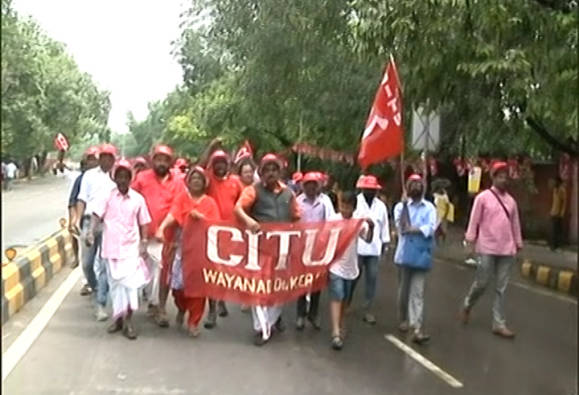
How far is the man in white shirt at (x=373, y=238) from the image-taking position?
29.2 ft

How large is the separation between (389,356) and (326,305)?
5.08 ft

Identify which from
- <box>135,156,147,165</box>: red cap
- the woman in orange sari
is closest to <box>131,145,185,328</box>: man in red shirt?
the woman in orange sari

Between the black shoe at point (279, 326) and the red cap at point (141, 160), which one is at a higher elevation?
the red cap at point (141, 160)

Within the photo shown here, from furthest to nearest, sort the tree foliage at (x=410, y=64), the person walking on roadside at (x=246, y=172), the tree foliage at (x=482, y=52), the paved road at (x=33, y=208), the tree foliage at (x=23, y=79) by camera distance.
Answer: the person walking on roadside at (x=246, y=172)
the tree foliage at (x=410, y=64)
the tree foliage at (x=482, y=52)
the paved road at (x=33, y=208)
the tree foliage at (x=23, y=79)

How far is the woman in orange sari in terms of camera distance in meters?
8.21

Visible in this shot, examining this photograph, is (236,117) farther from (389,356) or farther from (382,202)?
(389,356)

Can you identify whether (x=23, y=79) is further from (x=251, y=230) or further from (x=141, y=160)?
(x=141, y=160)

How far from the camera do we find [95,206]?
8.18m

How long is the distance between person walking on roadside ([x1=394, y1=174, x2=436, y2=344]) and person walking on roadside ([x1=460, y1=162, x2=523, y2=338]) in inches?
14.7

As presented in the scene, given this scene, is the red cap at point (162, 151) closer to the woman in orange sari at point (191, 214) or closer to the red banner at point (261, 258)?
the woman in orange sari at point (191, 214)

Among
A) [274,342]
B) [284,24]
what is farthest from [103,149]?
[284,24]

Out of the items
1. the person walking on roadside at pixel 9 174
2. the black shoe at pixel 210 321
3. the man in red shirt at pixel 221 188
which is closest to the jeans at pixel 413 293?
the man in red shirt at pixel 221 188

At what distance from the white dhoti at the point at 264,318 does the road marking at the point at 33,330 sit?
186 cm

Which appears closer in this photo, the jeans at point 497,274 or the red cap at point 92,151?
the jeans at point 497,274
